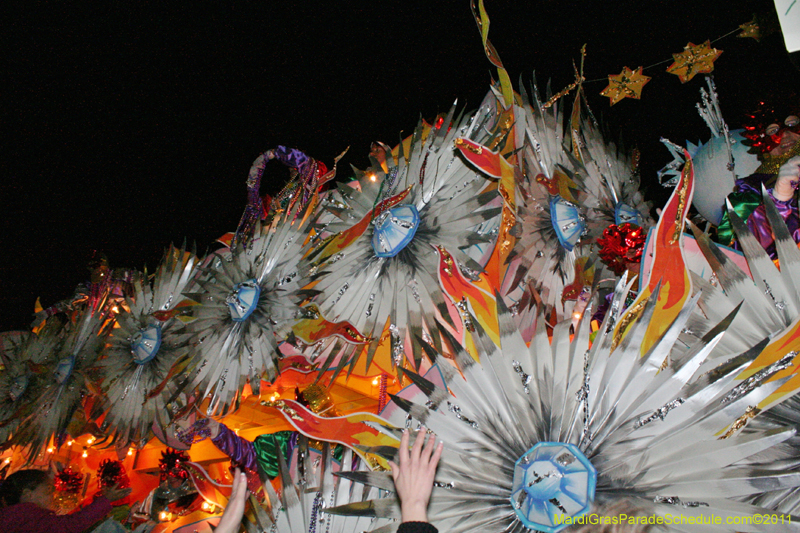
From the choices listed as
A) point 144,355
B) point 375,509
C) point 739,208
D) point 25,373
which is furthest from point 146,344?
point 739,208

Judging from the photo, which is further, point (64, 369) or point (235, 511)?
point (64, 369)

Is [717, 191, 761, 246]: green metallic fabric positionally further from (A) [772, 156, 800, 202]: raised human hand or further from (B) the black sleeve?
(B) the black sleeve

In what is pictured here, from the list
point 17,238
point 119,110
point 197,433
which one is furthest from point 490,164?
point 17,238

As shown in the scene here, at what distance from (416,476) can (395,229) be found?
977 millimetres

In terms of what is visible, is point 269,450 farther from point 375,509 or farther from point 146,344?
point 375,509

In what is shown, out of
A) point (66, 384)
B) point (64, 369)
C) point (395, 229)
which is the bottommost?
point (66, 384)

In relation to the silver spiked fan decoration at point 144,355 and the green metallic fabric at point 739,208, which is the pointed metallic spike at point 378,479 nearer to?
the green metallic fabric at point 739,208

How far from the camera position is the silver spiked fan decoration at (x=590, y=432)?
850 millimetres

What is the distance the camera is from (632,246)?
1.49 metres

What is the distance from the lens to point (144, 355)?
2814mm

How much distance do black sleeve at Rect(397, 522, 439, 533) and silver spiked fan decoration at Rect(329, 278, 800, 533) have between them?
0.16 meters

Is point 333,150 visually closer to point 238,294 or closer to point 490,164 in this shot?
point 238,294

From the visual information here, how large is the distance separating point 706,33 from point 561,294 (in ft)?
4.19

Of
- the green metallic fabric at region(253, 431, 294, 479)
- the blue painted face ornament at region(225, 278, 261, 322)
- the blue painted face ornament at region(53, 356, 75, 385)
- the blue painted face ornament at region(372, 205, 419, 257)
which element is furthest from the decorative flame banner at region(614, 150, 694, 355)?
the blue painted face ornament at region(53, 356, 75, 385)
